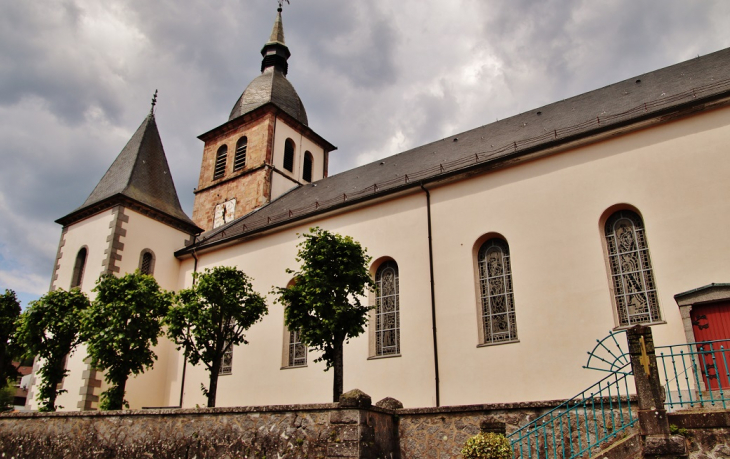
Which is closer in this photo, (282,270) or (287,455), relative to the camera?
(287,455)

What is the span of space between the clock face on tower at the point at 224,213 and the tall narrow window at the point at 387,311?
12.1 metres

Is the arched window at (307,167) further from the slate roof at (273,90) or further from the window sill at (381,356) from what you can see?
the window sill at (381,356)

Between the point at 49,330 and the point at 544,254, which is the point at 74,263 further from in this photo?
the point at 544,254

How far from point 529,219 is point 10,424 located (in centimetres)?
1272

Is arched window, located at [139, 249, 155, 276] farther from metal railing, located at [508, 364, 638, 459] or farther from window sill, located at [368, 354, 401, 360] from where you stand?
metal railing, located at [508, 364, 638, 459]

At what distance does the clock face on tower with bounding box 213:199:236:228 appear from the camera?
2630cm

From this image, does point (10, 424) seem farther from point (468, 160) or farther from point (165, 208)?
point (468, 160)

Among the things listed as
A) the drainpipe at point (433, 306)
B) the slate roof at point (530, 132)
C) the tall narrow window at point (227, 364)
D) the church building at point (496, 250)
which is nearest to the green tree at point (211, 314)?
the church building at point (496, 250)

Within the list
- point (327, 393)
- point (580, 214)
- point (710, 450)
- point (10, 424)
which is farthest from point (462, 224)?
point (10, 424)

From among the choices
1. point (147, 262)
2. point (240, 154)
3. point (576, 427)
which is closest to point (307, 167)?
point (240, 154)

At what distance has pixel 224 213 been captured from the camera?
87.7 feet

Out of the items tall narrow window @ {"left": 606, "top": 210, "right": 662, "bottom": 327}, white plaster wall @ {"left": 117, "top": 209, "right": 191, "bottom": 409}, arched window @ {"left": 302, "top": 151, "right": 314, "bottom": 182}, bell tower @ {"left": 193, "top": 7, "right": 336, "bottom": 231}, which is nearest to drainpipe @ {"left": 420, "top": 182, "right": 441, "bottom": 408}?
tall narrow window @ {"left": 606, "top": 210, "right": 662, "bottom": 327}

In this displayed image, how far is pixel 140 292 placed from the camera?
1585cm

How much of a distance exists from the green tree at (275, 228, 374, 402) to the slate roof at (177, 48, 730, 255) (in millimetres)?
3442
